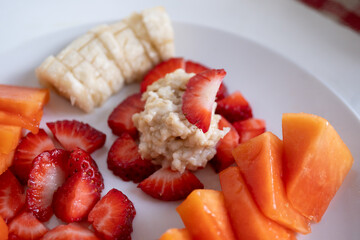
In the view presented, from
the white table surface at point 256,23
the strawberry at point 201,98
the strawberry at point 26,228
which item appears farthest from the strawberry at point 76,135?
the white table surface at point 256,23

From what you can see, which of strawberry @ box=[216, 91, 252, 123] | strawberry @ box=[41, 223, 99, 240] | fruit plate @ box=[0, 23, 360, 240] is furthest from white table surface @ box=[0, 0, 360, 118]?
strawberry @ box=[41, 223, 99, 240]

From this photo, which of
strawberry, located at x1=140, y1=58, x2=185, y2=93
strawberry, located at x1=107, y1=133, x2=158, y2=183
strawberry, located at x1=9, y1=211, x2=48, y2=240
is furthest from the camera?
strawberry, located at x1=140, y1=58, x2=185, y2=93

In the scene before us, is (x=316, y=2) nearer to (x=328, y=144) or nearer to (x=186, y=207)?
(x=328, y=144)

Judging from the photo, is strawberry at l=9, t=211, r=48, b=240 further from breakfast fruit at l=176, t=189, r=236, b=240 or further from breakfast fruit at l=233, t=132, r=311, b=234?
breakfast fruit at l=233, t=132, r=311, b=234

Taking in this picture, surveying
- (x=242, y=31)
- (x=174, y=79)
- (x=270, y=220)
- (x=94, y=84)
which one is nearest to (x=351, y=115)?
(x=270, y=220)

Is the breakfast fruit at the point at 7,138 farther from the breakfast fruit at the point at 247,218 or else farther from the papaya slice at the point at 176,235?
the breakfast fruit at the point at 247,218
